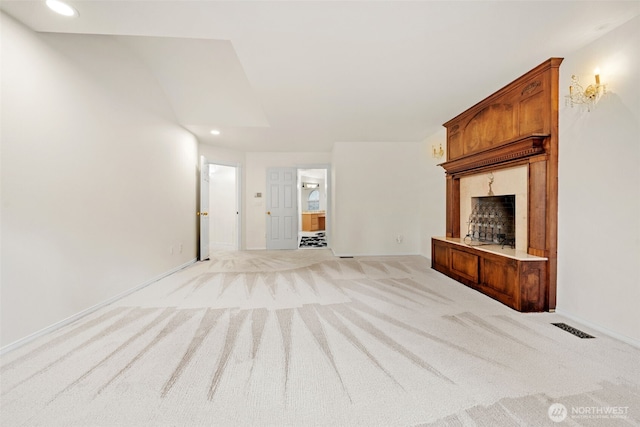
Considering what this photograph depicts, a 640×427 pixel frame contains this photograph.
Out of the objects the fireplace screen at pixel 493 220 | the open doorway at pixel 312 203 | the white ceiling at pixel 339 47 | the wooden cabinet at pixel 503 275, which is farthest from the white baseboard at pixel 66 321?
the open doorway at pixel 312 203

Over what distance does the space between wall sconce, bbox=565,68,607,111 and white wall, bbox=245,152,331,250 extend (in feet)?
15.1

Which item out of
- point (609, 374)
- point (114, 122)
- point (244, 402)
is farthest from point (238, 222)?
point (609, 374)

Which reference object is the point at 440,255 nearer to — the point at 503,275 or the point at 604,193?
the point at 503,275

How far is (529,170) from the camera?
8.92 ft

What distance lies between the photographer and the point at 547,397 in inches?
54.6

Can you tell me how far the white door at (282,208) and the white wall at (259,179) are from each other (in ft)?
0.45

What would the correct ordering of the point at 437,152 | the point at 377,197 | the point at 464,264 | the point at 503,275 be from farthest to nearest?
the point at 377,197
the point at 437,152
the point at 464,264
the point at 503,275

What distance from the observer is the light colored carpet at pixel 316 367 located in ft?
4.22

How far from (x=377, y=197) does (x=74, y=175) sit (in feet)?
15.4

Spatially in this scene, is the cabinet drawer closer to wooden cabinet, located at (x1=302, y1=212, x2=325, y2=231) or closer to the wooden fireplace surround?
the wooden fireplace surround

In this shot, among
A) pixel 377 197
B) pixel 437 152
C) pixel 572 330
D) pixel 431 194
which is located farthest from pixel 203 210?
pixel 572 330

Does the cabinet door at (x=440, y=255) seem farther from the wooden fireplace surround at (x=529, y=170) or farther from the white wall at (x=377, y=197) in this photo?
the white wall at (x=377, y=197)

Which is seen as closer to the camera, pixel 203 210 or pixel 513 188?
pixel 513 188

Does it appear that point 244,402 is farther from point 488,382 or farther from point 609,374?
point 609,374
